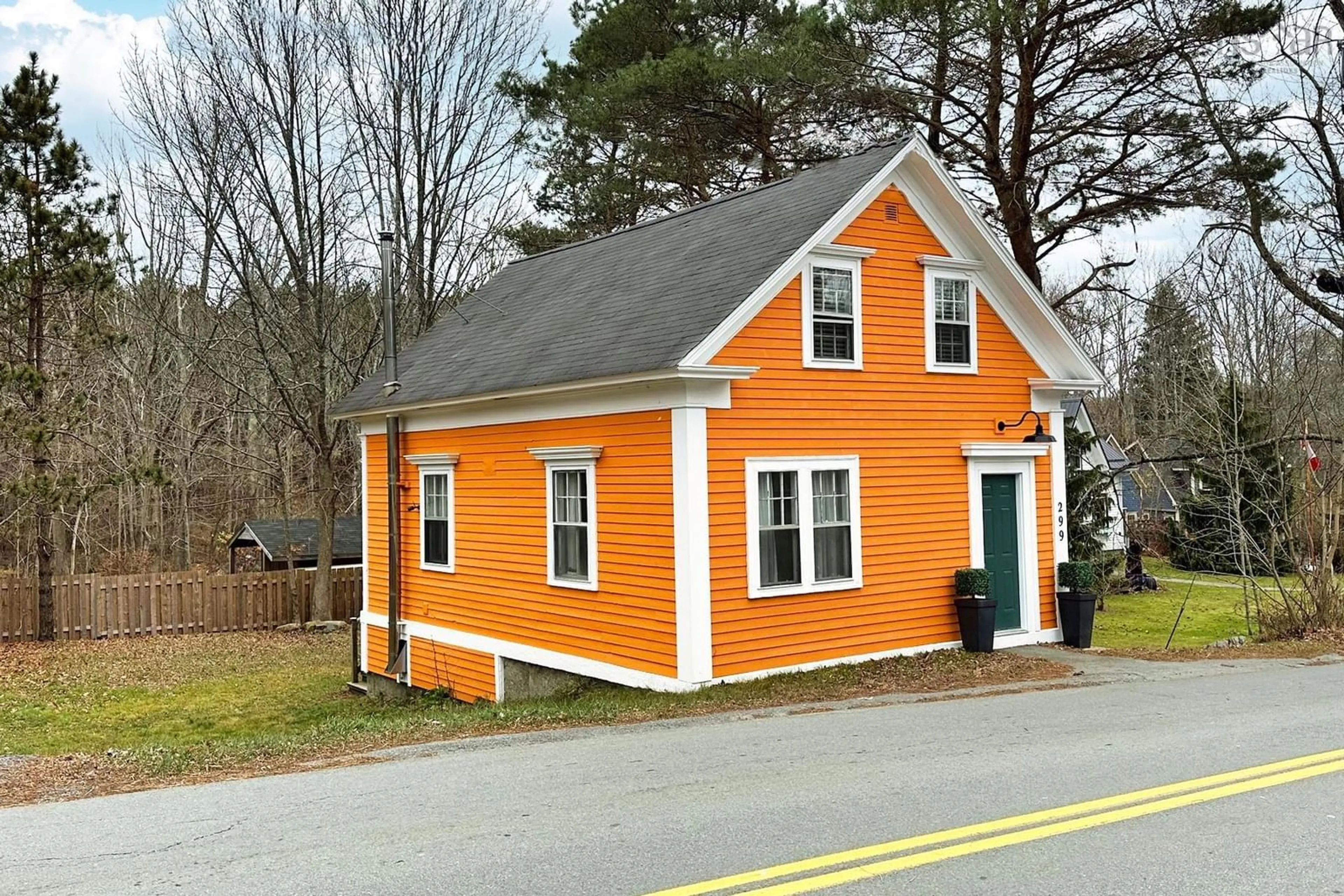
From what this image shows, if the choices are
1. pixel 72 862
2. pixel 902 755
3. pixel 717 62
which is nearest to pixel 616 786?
pixel 902 755

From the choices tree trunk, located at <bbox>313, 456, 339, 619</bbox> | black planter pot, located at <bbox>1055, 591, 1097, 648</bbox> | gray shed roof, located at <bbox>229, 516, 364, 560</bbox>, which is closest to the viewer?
black planter pot, located at <bbox>1055, 591, 1097, 648</bbox>

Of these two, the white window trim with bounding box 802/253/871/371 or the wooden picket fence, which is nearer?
the white window trim with bounding box 802/253/871/371

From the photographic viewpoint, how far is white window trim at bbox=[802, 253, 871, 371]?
523 inches

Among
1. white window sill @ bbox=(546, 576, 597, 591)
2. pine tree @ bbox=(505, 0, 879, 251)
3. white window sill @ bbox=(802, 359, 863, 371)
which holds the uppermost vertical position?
pine tree @ bbox=(505, 0, 879, 251)

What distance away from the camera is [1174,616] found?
23328 millimetres

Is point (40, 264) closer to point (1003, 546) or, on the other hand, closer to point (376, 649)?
point (376, 649)

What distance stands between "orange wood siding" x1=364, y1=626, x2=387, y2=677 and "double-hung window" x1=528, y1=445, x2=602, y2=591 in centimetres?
522

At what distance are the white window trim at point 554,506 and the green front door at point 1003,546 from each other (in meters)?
5.28

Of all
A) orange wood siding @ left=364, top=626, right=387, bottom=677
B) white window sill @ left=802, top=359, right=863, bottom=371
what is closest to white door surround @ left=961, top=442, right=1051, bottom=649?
white window sill @ left=802, top=359, right=863, bottom=371

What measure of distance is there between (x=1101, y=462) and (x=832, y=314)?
72.4 feet

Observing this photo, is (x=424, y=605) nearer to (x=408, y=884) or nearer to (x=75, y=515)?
(x=408, y=884)

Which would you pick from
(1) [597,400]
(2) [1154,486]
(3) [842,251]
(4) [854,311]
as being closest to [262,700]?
(1) [597,400]

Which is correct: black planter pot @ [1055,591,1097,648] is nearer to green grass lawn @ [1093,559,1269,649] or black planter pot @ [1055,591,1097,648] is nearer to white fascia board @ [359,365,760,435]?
green grass lawn @ [1093,559,1269,649]

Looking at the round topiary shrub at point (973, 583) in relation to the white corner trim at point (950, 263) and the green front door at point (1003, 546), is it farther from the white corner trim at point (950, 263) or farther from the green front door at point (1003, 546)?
the white corner trim at point (950, 263)
